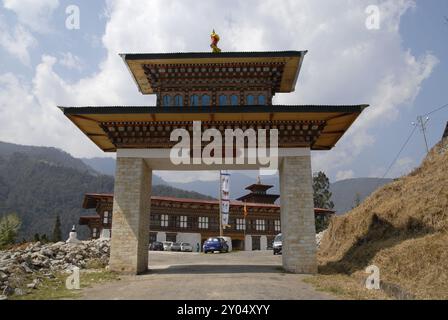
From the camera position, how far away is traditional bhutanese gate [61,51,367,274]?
15703mm

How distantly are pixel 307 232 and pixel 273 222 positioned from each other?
1753 inches

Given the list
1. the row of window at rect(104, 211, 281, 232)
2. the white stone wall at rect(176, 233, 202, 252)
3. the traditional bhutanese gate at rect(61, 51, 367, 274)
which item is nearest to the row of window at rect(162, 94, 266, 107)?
the traditional bhutanese gate at rect(61, 51, 367, 274)

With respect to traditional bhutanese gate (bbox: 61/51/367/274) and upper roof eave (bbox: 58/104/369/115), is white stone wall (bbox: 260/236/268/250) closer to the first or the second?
traditional bhutanese gate (bbox: 61/51/367/274)

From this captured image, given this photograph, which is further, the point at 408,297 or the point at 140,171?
the point at 140,171

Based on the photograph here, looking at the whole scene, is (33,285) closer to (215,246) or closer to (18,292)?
(18,292)

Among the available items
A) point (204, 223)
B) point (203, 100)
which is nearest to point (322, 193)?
point (204, 223)

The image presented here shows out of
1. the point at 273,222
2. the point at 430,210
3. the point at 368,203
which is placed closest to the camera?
the point at 430,210

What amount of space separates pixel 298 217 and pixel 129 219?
7363 mm

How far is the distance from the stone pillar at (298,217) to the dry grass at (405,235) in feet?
3.71

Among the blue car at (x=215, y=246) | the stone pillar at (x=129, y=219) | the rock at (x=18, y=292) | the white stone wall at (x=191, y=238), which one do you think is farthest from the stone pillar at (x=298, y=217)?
the white stone wall at (x=191, y=238)

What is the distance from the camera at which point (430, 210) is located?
47.4 feet

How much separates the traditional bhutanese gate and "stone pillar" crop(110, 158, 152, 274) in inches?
1.6
